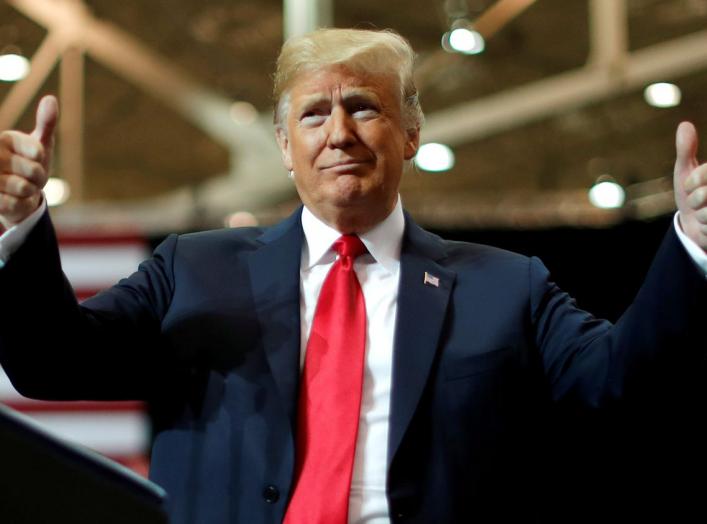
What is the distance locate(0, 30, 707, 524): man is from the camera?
1.71 meters

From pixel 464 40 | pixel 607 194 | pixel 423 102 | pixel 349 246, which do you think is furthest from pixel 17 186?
pixel 423 102

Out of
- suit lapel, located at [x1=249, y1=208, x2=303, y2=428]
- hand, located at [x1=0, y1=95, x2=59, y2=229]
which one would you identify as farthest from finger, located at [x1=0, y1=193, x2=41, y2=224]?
suit lapel, located at [x1=249, y1=208, x2=303, y2=428]

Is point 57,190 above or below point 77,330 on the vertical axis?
above

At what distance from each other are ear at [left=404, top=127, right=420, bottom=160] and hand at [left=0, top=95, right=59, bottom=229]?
2.44 feet

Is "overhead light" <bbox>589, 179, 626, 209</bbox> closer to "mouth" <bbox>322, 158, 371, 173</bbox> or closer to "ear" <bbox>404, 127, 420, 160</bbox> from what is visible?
"ear" <bbox>404, 127, 420, 160</bbox>

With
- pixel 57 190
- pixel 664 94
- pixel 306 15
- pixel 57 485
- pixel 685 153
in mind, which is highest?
pixel 664 94

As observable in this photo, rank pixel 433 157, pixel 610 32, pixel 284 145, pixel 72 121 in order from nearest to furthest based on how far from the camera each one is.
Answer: pixel 284 145, pixel 610 32, pixel 72 121, pixel 433 157

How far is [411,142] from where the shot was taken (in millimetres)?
2164

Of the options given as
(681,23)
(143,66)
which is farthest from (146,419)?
(681,23)

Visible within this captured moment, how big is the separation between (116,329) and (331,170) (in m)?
0.42

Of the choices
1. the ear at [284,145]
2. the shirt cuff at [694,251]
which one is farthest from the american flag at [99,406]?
the shirt cuff at [694,251]

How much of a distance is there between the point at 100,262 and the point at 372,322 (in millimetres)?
1927

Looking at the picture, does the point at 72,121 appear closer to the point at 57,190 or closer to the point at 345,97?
the point at 57,190

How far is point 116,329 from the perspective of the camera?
1832mm
